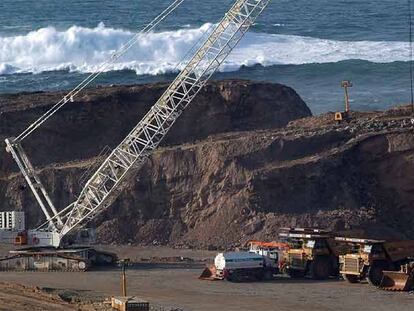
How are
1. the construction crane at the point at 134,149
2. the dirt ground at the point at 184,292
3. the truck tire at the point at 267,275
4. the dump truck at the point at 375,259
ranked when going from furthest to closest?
the construction crane at the point at 134,149 < the truck tire at the point at 267,275 < the dump truck at the point at 375,259 < the dirt ground at the point at 184,292

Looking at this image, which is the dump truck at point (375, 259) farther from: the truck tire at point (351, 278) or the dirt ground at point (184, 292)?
the dirt ground at point (184, 292)

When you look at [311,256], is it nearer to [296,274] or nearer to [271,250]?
[296,274]

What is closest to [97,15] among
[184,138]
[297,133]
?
[184,138]

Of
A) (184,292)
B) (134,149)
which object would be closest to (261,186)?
(134,149)

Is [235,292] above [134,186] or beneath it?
beneath

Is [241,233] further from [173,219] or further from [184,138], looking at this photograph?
[184,138]

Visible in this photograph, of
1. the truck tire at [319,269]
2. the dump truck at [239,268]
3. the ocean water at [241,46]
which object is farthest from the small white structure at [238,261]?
the ocean water at [241,46]
